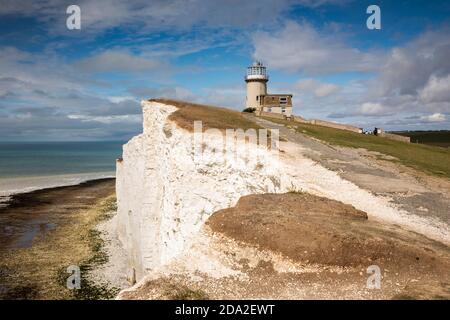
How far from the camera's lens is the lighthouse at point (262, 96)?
7045cm

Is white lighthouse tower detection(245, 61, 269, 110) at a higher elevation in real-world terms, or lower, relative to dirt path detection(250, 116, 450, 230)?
higher

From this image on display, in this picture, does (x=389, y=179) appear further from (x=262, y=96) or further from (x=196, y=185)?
(x=262, y=96)

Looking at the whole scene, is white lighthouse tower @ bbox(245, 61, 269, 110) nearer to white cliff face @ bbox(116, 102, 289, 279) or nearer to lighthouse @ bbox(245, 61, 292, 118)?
lighthouse @ bbox(245, 61, 292, 118)

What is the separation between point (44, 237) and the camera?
35.8 meters

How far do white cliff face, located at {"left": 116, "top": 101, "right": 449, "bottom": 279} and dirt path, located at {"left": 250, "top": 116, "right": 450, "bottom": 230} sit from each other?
3.11ft

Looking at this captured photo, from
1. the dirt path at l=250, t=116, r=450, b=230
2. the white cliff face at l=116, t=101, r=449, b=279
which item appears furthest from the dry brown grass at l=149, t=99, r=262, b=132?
the dirt path at l=250, t=116, r=450, b=230

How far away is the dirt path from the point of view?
16.5m

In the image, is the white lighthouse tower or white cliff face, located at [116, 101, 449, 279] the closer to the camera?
white cliff face, located at [116, 101, 449, 279]

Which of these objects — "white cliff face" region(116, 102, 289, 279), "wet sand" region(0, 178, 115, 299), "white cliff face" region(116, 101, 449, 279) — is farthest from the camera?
"wet sand" region(0, 178, 115, 299)

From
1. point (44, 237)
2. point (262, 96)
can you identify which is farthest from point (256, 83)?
point (44, 237)

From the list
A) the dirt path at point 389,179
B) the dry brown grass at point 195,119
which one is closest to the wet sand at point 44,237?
the dry brown grass at point 195,119

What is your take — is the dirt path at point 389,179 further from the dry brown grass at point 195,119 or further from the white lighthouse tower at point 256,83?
the white lighthouse tower at point 256,83
